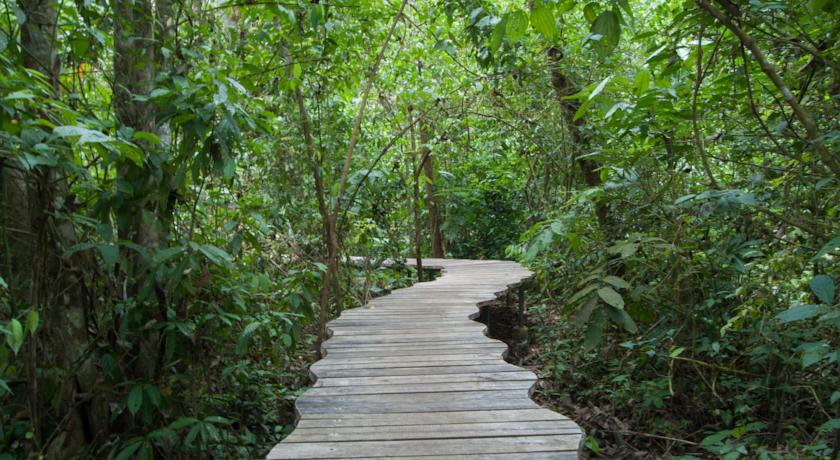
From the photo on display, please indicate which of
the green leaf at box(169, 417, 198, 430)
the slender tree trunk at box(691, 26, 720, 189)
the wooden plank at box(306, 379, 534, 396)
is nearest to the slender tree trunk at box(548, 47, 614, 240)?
the slender tree trunk at box(691, 26, 720, 189)

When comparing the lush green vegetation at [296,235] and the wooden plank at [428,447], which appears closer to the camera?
the wooden plank at [428,447]

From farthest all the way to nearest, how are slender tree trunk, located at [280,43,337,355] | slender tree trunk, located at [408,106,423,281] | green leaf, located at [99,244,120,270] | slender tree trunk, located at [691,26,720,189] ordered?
slender tree trunk, located at [408,106,423,281]
slender tree trunk, located at [280,43,337,355]
slender tree trunk, located at [691,26,720,189]
green leaf, located at [99,244,120,270]

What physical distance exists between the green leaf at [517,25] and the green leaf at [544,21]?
0.04m

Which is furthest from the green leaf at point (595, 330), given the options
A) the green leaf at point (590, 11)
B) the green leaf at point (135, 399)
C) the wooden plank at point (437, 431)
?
the green leaf at point (135, 399)

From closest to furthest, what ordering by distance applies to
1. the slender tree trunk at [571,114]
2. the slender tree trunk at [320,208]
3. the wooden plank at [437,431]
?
the wooden plank at [437,431]
the slender tree trunk at [320,208]
the slender tree trunk at [571,114]

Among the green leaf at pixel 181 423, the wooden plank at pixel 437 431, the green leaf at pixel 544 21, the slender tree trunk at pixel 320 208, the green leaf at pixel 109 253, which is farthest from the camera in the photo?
the slender tree trunk at pixel 320 208

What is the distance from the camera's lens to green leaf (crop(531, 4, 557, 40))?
2.07 metres

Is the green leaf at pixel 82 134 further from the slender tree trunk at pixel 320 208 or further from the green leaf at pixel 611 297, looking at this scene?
the slender tree trunk at pixel 320 208

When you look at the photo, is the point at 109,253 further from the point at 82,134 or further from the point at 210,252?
the point at 82,134

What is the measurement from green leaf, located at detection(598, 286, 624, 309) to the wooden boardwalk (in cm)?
60

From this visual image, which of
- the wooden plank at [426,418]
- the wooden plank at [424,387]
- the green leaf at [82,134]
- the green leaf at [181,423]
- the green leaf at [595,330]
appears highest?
the green leaf at [82,134]

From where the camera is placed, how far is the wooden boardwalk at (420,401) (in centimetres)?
243

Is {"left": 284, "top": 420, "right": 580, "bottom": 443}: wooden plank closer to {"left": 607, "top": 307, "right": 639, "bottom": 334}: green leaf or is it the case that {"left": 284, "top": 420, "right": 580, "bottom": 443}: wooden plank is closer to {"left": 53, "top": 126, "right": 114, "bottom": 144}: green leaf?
{"left": 607, "top": 307, "right": 639, "bottom": 334}: green leaf

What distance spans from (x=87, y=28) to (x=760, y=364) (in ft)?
15.4
